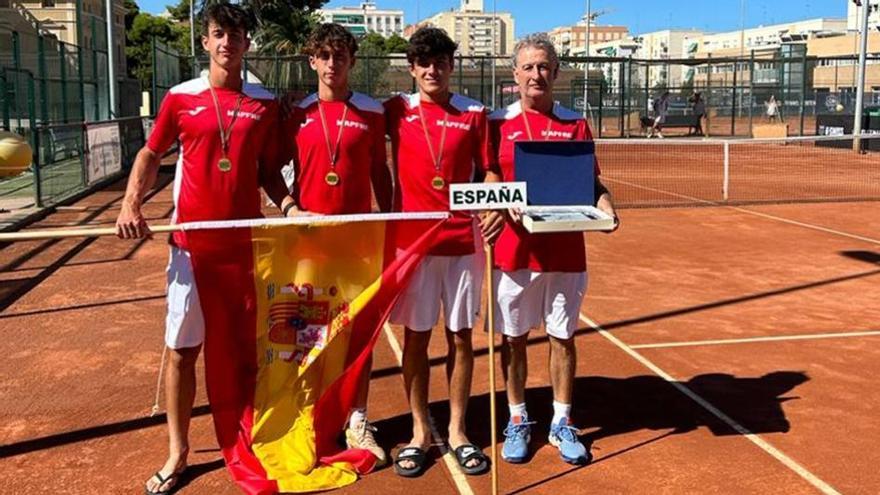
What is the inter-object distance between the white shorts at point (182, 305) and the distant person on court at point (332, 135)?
0.62 meters

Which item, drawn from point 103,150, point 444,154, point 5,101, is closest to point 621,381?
point 444,154

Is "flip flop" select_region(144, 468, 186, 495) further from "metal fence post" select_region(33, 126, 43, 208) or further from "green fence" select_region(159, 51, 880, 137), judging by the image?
"green fence" select_region(159, 51, 880, 137)

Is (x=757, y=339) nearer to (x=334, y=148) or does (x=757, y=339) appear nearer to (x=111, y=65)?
(x=334, y=148)

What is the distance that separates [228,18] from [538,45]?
1576 millimetres

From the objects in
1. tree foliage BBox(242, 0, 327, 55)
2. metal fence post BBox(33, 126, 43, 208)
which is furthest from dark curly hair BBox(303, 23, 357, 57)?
tree foliage BBox(242, 0, 327, 55)

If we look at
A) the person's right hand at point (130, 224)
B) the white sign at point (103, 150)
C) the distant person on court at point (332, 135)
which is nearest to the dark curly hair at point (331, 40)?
the distant person on court at point (332, 135)

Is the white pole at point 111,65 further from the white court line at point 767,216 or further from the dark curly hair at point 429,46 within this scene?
the dark curly hair at point 429,46

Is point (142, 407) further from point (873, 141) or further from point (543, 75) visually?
point (873, 141)

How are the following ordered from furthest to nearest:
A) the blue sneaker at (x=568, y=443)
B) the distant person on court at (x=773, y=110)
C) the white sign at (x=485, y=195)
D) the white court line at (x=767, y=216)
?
the distant person on court at (x=773, y=110), the white court line at (x=767, y=216), the blue sneaker at (x=568, y=443), the white sign at (x=485, y=195)

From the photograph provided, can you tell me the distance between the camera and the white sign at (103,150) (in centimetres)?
1786

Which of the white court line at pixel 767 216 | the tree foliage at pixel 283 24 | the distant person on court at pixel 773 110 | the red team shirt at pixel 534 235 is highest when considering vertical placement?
the tree foliage at pixel 283 24

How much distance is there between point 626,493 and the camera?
14.1 ft

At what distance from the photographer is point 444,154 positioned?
14.4 ft

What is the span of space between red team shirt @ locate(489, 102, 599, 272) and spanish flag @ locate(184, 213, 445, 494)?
46cm
